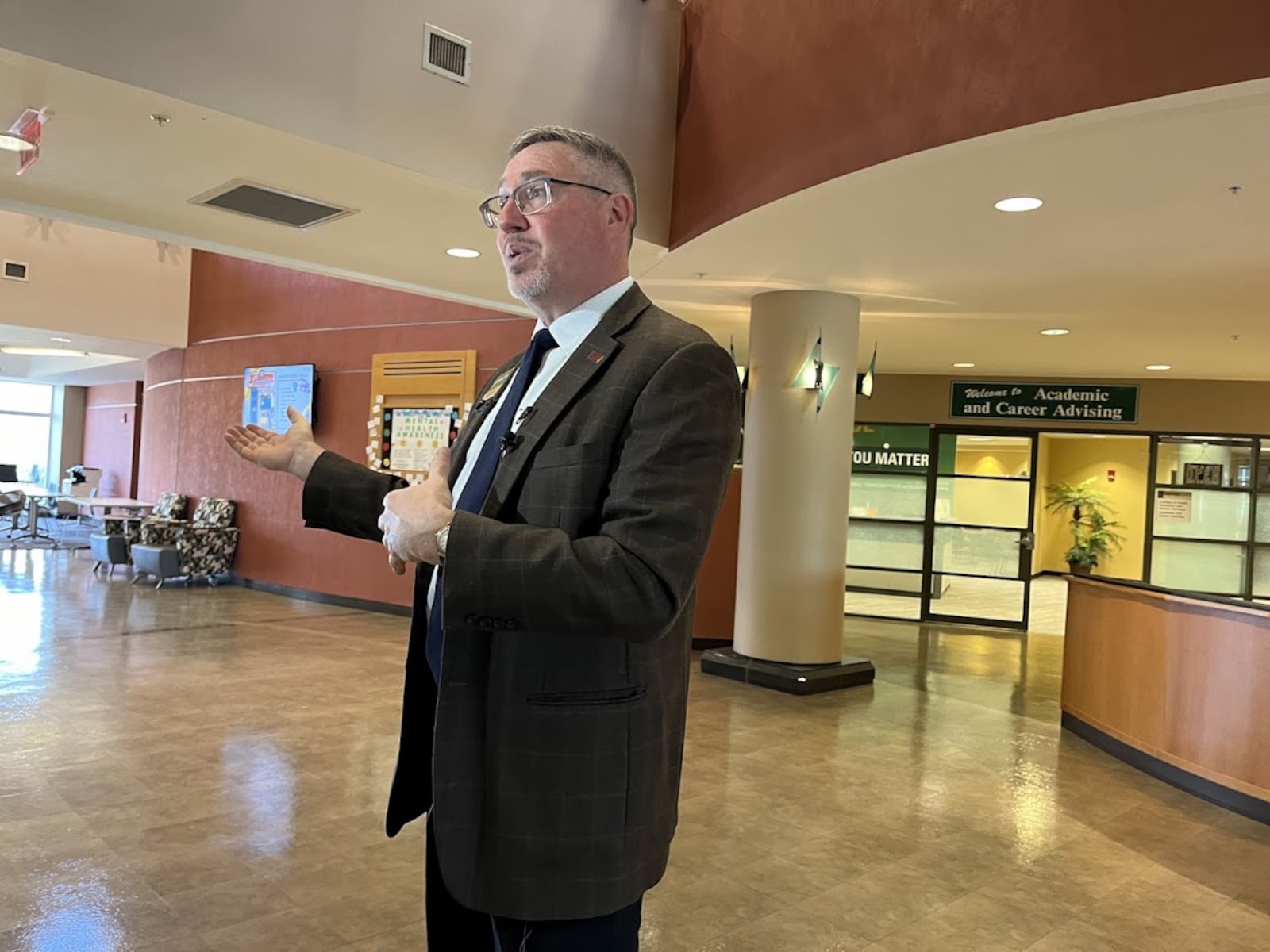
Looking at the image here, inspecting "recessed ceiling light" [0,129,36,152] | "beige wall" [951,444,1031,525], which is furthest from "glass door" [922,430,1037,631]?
"recessed ceiling light" [0,129,36,152]

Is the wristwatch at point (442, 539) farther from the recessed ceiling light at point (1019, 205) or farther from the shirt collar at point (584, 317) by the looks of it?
the recessed ceiling light at point (1019, 205)

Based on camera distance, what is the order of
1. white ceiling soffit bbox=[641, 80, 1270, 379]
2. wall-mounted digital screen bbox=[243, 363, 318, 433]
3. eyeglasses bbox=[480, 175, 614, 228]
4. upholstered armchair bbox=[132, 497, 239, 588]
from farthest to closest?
upholstered armchair bbox=[132, 497, 239, 588] < wall-mounted digital screen bbox=[243, 363, 318, 433] < white ceiling soffit bbox=[641, 80, 1270, 379] < eyeglasses bbox=[480, 175, 614, 228]

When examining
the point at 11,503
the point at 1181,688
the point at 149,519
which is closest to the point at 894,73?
the point at 1181,688

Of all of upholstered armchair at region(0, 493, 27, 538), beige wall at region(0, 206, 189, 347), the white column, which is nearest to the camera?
the white column

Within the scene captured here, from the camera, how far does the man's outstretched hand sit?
1.72 m

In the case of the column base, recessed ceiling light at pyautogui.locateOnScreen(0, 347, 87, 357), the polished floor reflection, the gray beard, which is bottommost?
the polished floor reflection

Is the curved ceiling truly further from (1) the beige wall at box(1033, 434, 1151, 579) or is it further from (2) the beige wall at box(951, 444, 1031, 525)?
(1) the beige wall at box(1033, 434, 1151, 579)

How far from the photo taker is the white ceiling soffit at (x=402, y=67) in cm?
345

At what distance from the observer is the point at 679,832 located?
3908 millimetres

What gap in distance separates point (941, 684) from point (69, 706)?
600 cm

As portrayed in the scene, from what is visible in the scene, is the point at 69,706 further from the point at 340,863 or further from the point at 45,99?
the point at 45,99

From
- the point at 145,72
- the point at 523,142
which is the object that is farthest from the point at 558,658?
the point at 145,72

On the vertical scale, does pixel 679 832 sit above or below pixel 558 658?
below

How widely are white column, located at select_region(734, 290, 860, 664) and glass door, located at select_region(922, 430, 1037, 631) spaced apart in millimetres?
3973
